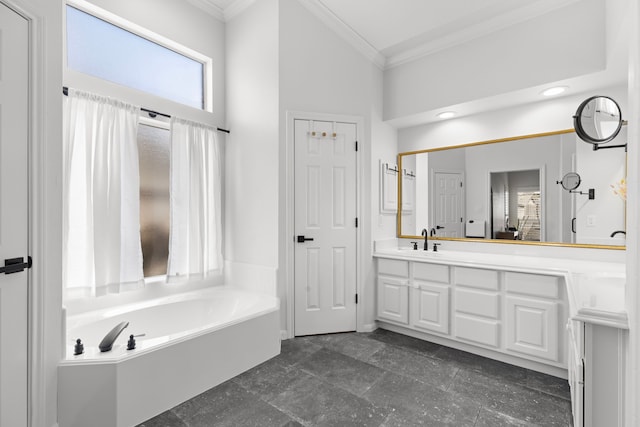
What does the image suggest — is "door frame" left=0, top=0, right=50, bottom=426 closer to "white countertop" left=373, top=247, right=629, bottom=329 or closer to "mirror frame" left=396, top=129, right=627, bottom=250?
"white countertop" left=373, top=247, right=629, bottom=329

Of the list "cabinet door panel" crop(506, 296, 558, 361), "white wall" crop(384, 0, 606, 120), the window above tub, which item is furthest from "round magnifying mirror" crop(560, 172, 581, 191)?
the window above tub

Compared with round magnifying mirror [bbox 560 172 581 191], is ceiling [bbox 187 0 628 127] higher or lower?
higher

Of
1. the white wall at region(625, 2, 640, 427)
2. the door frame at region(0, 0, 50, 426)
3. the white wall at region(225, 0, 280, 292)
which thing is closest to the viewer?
the white wall at region(625, 2, 640, 427)

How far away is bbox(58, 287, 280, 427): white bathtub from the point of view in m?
1.57

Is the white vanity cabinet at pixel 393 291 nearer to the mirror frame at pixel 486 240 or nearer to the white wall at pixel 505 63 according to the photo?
the mirror frame at pixel 486 240

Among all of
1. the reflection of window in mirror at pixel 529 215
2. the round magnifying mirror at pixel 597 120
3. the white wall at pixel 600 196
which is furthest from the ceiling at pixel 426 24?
the reflection of window in mirror at pixel 529 215

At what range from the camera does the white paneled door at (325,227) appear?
2.88 metres

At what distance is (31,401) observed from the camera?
1.43 meters

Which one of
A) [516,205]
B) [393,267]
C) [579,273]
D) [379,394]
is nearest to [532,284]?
[579,273]

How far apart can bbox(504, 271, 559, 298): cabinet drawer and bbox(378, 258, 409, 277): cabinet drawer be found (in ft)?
2.86

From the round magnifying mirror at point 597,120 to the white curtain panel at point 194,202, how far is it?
9.18 ft

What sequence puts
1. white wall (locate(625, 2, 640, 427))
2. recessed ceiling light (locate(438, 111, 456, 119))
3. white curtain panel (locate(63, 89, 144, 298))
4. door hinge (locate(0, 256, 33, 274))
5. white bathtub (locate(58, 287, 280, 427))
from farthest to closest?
recessed ceiling light (locate(438, 111, 456, 119)) < white curtain panel (locate(63, 89, 144, 298)) < white bathtub (locate(58, 287, 280, 427)) < door hinge (locate(0, 256, 33, 274)) < white wall (locate(625, 2, 640, 427))

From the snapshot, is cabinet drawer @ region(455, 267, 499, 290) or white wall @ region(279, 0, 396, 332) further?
white wall @ region(279, 0, 396, 332)

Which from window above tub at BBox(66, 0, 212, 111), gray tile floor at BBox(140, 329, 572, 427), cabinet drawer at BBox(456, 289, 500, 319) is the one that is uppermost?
window above tub at BBox(66, 0, 212, 111)
